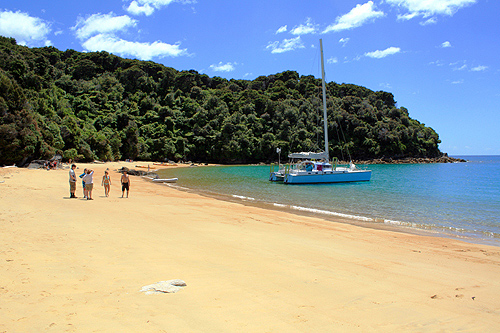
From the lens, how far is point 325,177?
104 ft

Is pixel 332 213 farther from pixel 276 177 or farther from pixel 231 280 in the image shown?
pixel 276 177

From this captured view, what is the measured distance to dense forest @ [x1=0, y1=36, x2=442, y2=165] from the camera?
7088cm

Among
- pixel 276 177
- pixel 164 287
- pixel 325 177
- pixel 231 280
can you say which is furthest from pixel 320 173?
pixel 164 287

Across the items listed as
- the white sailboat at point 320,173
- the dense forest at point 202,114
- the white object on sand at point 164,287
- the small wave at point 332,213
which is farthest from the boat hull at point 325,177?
the dense forest at point 202,114

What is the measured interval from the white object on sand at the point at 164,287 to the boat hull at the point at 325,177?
27.1 meters

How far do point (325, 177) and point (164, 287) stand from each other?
28875 millimetres

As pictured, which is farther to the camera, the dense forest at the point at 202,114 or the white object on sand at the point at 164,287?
the dense forest at the point at 202,114

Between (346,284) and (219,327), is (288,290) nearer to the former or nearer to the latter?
(346,284)

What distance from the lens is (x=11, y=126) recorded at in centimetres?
3300

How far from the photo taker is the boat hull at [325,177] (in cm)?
3109

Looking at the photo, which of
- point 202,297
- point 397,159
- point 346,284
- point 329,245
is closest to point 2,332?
point 202,297

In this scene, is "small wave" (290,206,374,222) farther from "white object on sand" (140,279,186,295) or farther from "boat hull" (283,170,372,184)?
"boat hull" (283,170,372,184)

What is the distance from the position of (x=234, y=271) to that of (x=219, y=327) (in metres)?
1.97

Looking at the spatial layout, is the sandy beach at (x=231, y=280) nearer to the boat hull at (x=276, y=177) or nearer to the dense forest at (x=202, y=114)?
the boat hull at (x=276, y=177)
